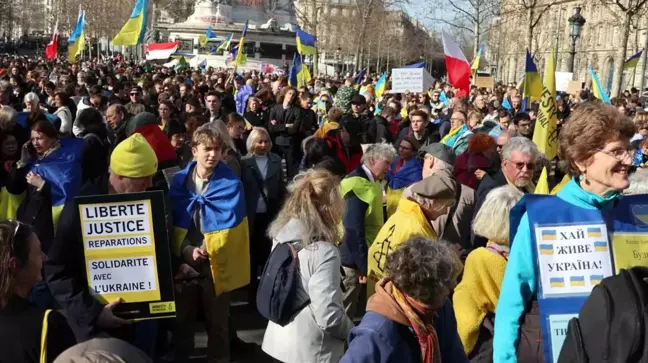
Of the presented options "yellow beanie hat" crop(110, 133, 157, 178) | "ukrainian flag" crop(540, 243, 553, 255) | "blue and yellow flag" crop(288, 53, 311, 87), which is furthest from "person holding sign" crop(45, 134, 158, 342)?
"blue and yellow flag" crop(288, 53, 311, 87)

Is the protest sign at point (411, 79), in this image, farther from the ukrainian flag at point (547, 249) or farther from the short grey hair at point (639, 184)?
the ukrainian flag at point (547, 249)

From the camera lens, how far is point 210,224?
5.48m

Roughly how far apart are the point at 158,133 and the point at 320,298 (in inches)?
138

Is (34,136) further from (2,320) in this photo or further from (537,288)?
(537,288)

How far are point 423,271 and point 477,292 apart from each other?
833mm

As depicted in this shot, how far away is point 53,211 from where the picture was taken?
5.95 m

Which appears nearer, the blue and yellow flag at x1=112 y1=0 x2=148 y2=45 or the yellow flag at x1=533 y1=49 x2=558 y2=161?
the yellow flag at x1=533 y1=49 x2=558 y2=161

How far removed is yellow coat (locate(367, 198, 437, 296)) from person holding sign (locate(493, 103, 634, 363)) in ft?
4.00

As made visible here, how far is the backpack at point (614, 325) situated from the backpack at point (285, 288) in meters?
1.99

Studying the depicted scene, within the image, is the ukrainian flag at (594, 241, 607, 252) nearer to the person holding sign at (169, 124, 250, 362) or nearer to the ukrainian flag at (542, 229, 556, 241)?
the ukrainian flag at (542, 229, 556, 241)

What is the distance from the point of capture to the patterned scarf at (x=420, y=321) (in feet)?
10.4

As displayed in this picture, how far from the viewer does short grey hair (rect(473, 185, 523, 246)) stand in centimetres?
410

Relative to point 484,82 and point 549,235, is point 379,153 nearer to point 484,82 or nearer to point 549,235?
point 549,235

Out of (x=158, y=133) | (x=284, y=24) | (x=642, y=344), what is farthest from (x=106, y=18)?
(x=642, y=344)
